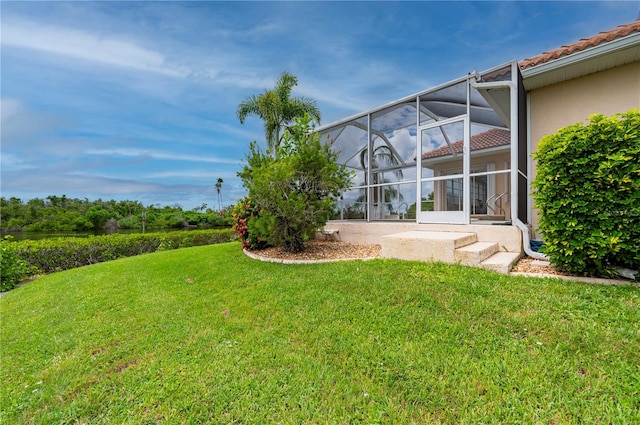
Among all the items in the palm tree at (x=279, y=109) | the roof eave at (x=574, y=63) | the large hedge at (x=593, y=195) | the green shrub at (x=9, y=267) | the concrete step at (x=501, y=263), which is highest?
the palm tree at (x=279, y=109)

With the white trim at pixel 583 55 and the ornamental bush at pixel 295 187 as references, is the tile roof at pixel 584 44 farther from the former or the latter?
the ornamental bush at pixel 295 187

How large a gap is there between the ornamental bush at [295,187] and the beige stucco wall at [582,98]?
199 inches

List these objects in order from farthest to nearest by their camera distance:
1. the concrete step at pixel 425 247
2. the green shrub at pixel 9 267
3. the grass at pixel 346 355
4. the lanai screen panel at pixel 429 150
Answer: the green shrub at pixel 9 267 < the lanai screen panel at pixel 429 150 < the concrete step at pixel 425 247 < the grass at pixel 346 355

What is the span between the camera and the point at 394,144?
405 inches

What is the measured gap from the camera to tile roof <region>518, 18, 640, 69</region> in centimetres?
513

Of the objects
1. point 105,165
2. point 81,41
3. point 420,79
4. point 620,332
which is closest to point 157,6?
point 81,41

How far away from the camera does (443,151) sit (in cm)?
1030

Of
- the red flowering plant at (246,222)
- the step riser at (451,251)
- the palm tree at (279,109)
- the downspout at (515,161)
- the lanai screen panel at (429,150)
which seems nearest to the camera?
the step riser at (451,251)

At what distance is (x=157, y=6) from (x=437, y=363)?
950cm

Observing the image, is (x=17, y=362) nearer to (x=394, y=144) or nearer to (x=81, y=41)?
(x=81, y=41)

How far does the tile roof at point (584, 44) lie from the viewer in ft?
16.8

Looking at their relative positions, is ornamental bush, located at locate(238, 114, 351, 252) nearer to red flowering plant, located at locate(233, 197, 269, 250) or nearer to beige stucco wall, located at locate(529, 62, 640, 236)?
red flowering plant, located at locate(233, 197, 269, 250)

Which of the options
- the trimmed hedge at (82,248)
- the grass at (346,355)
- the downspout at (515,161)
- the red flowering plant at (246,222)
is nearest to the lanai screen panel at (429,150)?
the downspout at (515,161)

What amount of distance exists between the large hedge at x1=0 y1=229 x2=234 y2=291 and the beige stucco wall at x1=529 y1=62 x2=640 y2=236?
1536cm
